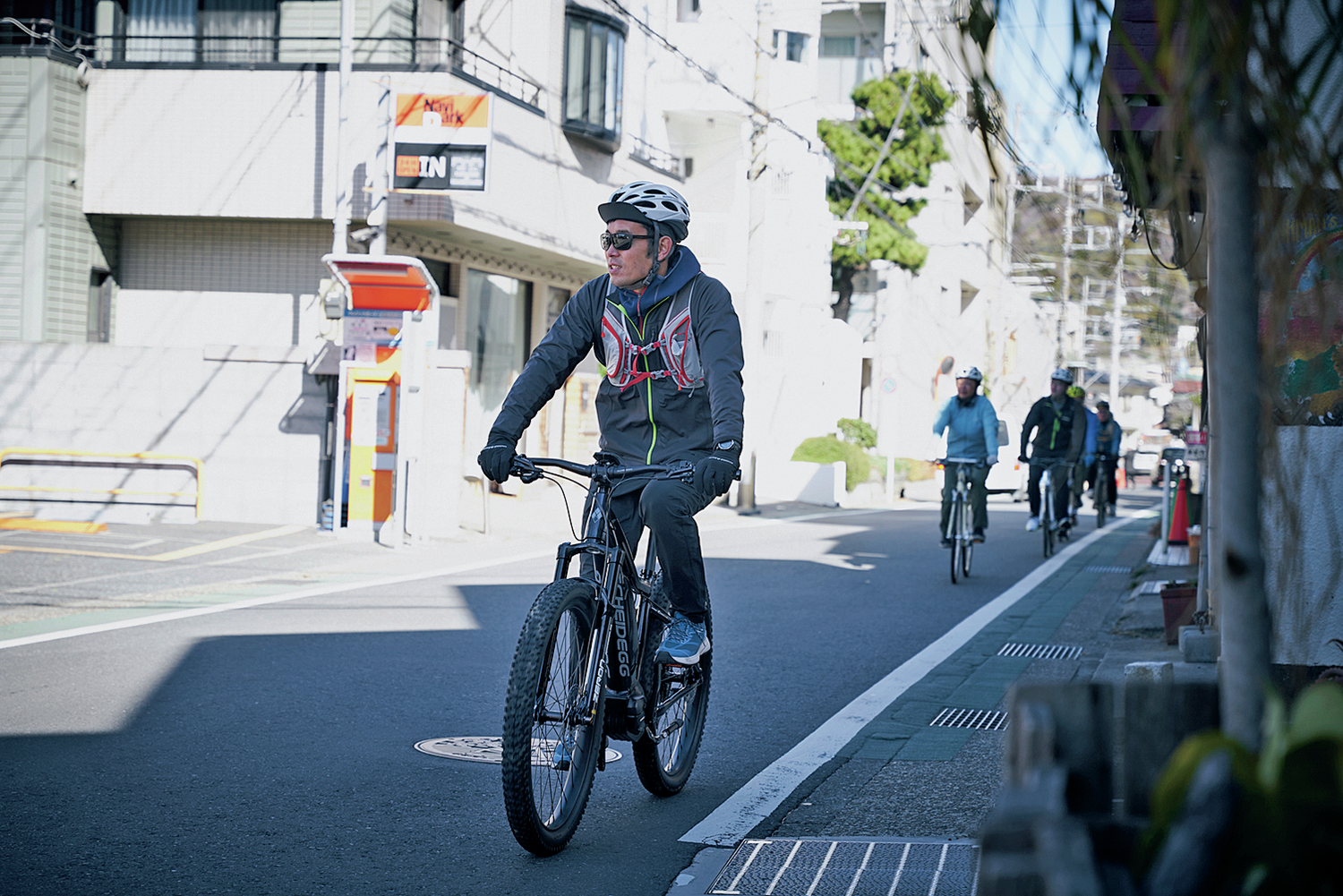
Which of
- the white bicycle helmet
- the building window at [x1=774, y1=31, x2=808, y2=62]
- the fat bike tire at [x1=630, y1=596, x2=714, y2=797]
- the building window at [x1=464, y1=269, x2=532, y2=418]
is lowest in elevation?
the fat bike tire at [x1=630, y1=596, x2=714, y2=797]

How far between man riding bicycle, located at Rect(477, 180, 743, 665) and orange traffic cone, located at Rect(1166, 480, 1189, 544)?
10509mm

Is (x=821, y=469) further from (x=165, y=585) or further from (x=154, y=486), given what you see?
(x=165, y=585)

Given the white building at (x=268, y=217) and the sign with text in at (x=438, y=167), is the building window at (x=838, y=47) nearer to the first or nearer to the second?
the white building at (x=268, y=217)

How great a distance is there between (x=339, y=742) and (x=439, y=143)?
1341 centimetres

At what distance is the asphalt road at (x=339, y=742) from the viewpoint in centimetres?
412

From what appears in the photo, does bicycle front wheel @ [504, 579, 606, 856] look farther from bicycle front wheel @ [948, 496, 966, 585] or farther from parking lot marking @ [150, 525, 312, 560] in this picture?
parking lot marking @ [150, 525, 312, 560]

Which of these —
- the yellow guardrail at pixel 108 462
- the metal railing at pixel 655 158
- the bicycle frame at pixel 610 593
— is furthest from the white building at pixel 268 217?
the bicycle frame at pixel 610 593

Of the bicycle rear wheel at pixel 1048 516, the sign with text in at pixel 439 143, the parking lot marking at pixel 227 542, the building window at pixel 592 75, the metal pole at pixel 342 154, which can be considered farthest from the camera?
the building window at pixel 592 75

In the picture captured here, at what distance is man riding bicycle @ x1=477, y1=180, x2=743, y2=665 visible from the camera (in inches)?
184

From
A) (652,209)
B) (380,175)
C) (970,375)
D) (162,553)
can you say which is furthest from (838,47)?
(652,209)

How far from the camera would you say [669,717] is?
4984 mm

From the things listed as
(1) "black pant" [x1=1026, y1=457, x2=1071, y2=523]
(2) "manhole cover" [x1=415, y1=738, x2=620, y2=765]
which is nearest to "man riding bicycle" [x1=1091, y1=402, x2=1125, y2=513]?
(1) "black pant" [x1=1026, y1=457, x2=1071, y2=523]

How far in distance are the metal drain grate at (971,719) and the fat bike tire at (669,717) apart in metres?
1.64

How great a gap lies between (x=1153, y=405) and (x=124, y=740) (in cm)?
8994
